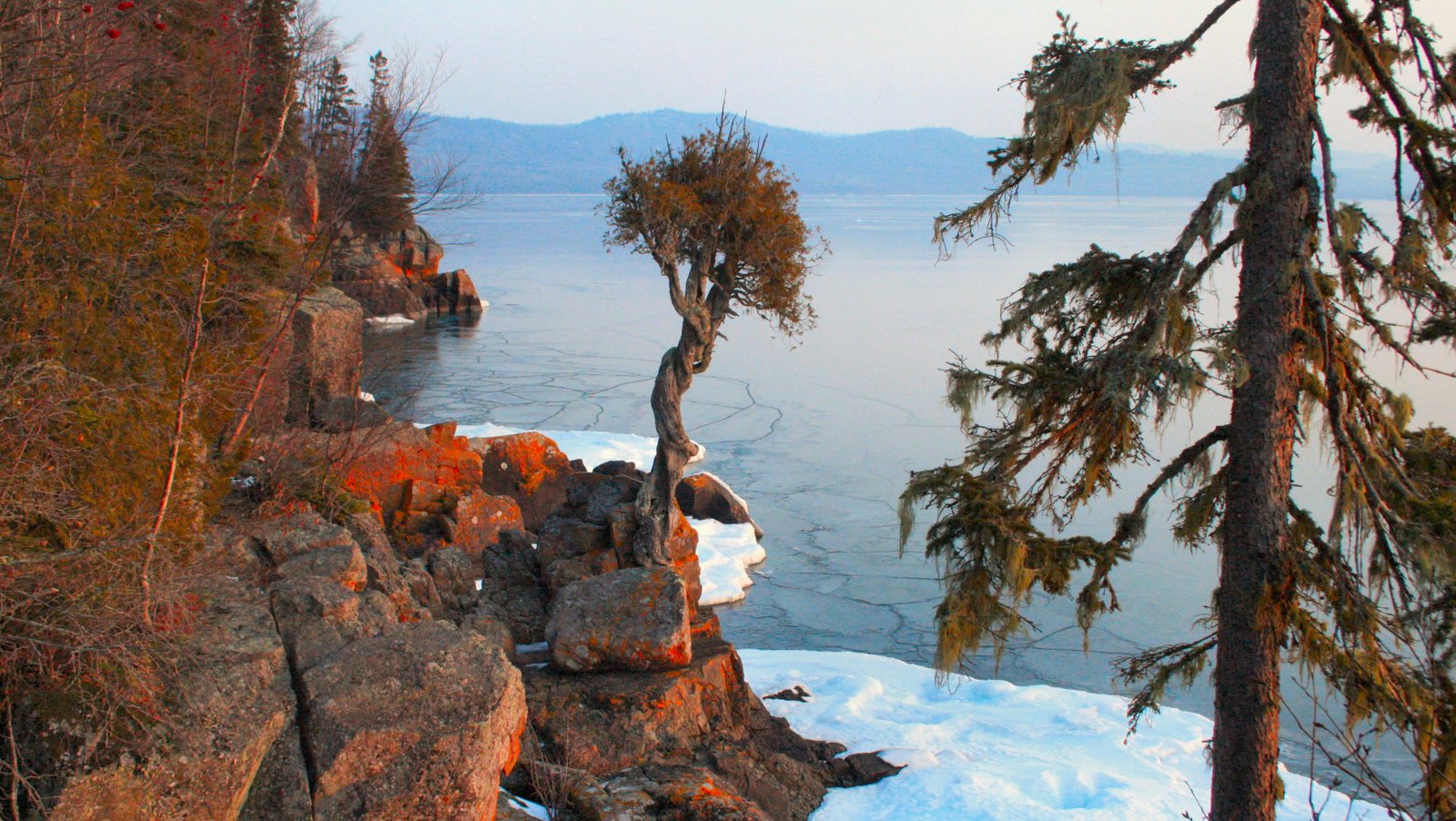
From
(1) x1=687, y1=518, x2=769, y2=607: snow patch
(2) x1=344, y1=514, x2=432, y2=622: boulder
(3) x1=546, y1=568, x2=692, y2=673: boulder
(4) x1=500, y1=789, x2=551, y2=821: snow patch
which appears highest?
(2) x1=344, y1=514, x2=432, y2=622: boulder

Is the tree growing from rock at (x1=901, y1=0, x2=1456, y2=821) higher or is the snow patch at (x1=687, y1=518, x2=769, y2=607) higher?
the tree growing from rock at (x1=901, y1=0, x2=1456, y2=821)

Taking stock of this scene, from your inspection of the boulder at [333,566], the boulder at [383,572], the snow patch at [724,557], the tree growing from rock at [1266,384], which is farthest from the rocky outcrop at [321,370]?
the tree growing from rock at [1266,384]

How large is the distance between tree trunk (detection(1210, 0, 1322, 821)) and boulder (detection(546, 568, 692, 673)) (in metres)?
4.23

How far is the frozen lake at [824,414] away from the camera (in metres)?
14.1

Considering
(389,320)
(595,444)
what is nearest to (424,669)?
(595,444)

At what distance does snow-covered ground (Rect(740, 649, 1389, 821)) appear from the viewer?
8719 millimetres

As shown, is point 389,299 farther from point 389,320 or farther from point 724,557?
point 724,557

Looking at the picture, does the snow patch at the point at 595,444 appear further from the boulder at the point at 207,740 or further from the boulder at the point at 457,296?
the boulder at the point at 457,296

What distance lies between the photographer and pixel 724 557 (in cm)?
1641

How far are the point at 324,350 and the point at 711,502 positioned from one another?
678 centimetres

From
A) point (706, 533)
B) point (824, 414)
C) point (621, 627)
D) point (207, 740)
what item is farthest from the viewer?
point (824, 414)

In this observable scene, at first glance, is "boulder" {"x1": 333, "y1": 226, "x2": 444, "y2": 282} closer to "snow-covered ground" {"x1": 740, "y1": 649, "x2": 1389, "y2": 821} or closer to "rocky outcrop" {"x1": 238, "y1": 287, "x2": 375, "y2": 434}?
"rocky outcrop" {"x1": 238, "y1": 287, "x2": 375, "y2": 434}

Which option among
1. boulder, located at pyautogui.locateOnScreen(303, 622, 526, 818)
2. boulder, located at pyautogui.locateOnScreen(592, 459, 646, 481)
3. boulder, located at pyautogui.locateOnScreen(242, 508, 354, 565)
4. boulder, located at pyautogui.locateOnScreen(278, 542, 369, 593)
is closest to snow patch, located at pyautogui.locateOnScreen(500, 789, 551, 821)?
boulder, located at pyautogui.locateOnScreen(303, 622, 526, 818)

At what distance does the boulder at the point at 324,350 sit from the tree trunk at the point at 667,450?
5.24 meters
